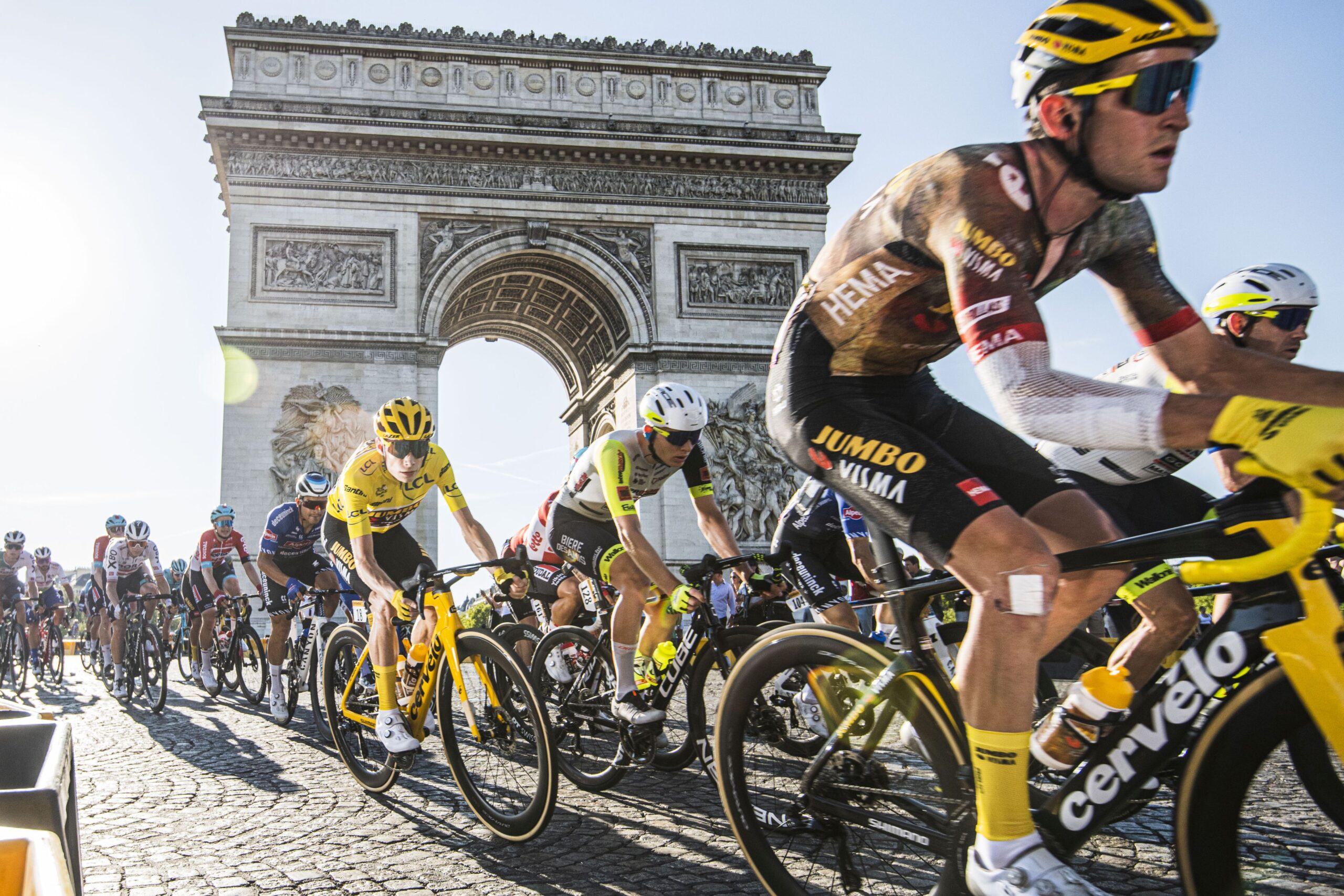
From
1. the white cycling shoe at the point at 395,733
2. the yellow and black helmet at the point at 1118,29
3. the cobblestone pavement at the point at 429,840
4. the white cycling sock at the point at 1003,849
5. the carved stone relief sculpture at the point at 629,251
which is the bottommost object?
the cobblestone pavement at the point at 429,840

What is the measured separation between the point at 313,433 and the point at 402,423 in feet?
58.2

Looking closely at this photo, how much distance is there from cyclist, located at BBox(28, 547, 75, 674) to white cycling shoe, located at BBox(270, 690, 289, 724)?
7.54 m

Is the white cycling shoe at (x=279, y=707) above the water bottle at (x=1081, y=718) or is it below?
below

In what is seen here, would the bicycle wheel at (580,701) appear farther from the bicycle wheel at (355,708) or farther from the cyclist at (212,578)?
the cyclist at (212,578)

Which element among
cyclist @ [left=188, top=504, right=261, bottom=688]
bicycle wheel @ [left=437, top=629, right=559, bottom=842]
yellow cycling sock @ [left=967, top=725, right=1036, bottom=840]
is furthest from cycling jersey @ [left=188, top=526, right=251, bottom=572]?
yellow cycling sock @ [left=967, top=725, right=1036, bottom=840]

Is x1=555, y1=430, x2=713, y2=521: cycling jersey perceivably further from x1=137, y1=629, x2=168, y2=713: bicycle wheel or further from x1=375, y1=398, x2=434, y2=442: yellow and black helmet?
x1=137, y1=629, x2=168, y2=713: bicycle wheel

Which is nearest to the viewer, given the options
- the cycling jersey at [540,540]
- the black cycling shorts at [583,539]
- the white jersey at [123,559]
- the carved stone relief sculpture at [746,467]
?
the black cycling shorts at [583,539]

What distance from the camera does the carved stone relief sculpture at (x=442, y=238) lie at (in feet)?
77.7

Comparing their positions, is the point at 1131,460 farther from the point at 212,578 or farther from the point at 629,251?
the point at 629,251

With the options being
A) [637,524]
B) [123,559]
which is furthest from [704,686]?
[123,559]

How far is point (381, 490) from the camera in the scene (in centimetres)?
525

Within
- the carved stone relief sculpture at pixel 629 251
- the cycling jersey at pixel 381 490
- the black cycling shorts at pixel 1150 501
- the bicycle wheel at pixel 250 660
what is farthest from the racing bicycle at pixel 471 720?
the carved stone relief sculpture at pixel 629 251

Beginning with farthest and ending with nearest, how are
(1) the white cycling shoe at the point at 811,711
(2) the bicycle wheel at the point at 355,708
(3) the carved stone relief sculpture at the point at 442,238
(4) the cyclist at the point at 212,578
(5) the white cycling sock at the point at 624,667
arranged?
(3) the carved stone relief sculpture at the point at 442,238
(4) the cyclist at the point at 212,578
(2) the bicycle wheel at the point at 355,708
(5) the white cycling sock at the point at 624,667
(1) the white cycling shoe at the point at 811,711

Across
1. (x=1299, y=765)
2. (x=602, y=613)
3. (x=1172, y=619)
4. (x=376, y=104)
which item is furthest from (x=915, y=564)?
(x=376, y=104)
